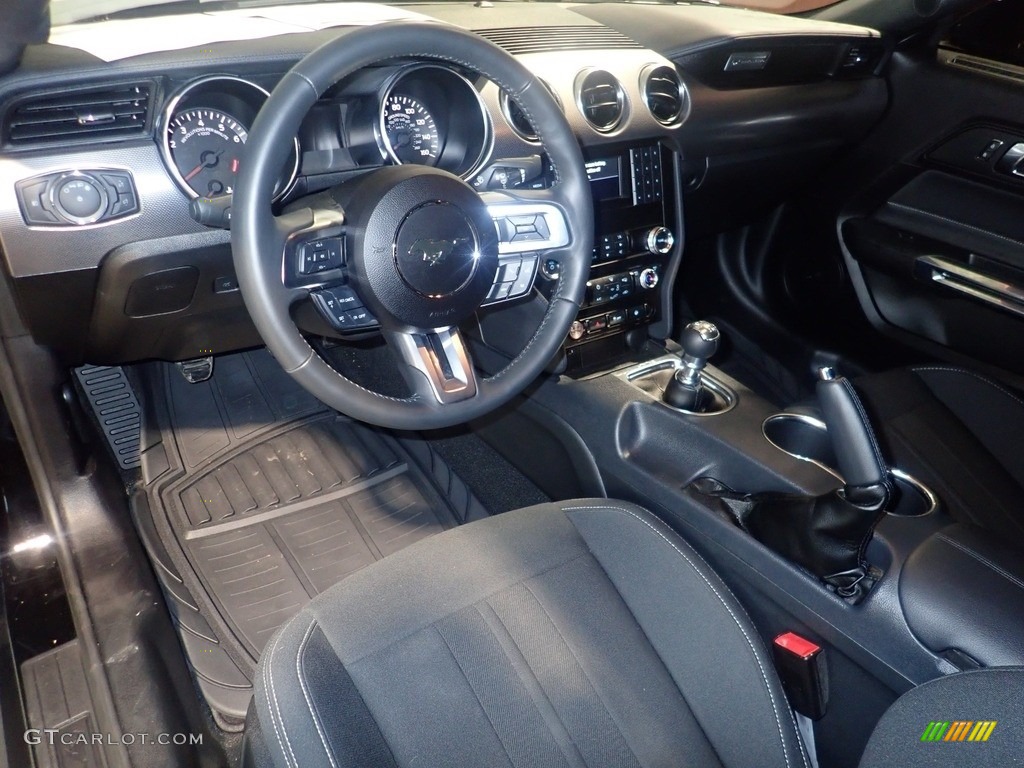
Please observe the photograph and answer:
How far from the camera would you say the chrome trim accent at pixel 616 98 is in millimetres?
1635

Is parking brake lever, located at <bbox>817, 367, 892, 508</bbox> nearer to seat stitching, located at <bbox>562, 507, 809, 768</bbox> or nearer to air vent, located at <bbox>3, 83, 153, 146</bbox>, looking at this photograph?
seat stitching, located at <bbox>562, 507, 809, 768</bbox>

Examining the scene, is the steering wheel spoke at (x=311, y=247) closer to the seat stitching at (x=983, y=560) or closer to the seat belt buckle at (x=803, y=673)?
the seat belt buckle at (x=803, y=673)

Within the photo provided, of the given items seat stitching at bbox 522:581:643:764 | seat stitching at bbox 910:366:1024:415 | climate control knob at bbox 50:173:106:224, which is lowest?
seat stitching at bbox 910:366:1024:415

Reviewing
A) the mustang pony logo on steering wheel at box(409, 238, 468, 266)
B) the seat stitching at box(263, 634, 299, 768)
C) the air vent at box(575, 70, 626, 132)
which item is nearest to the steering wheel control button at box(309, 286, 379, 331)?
the mustang pony logo on steering wheel at box(409, 238, 468, 266)

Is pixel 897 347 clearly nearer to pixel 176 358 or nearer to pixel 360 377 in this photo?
pixel 360 377

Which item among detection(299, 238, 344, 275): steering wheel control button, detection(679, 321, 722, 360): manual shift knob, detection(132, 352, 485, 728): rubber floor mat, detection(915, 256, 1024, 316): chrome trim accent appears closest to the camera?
detection(299, 238, 344, 275): steering wheel control button

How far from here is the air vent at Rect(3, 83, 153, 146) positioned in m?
1.19

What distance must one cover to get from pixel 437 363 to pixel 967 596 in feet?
2.62

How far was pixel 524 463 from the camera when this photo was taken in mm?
1983

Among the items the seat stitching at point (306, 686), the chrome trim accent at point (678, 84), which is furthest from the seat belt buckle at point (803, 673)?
the chrome trim accent at point (678, 84)

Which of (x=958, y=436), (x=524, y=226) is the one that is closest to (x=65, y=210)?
(x=524, y=226)

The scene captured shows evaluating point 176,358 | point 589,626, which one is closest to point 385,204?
point 589,626

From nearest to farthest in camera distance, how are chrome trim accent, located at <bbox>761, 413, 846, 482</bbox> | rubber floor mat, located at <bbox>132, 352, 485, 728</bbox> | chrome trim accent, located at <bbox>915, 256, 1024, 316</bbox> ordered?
chrome trim accent, located at <bbox>761, 413, 846, 482</bbox> → rubber floor mat, located at <bbox>132, 352, 485, 728</bbox> → chrome trim accent, located at <bbox>915, 256, 1024, 316</bbox>

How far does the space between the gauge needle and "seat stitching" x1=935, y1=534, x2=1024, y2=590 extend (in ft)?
4.12
